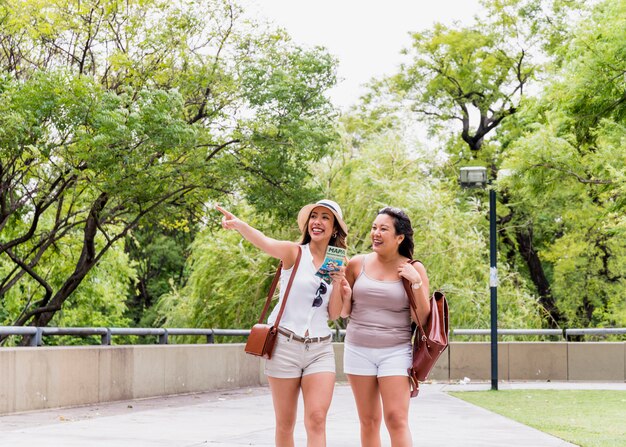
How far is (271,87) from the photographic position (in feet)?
55.4

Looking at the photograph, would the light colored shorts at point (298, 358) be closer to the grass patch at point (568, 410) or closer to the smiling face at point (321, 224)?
the smiling face at point (321, 224)

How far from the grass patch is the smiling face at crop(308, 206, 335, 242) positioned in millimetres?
4339

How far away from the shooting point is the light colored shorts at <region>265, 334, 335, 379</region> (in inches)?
219

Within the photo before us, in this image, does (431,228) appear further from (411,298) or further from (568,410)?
(411,298)

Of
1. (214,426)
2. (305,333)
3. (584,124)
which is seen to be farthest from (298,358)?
(584,124)

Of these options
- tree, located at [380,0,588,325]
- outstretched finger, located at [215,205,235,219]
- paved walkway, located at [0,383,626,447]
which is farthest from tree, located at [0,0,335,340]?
tree, located at [380,0,588,325]

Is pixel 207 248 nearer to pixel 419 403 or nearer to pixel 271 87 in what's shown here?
pixel 271 87

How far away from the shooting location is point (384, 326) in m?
5.66

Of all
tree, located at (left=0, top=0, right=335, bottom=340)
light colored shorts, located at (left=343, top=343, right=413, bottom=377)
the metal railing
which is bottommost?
A: the metal railing

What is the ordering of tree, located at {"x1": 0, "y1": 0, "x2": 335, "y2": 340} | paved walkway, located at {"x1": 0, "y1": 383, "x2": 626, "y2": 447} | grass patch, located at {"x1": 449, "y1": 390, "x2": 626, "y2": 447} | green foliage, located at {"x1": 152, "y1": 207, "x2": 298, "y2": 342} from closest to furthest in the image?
paved walkway, located at {"x1": 0, "y1": 383, "x2": 626, "y2": 447} → grass patch, located at {"x1": 449, "y1": 390, "x2": 626, "y2": 447} → tree, located at {"x1": 0, "y1": 0, "x2": 335, "y2": 340} → green foliage, located at {"x1": 152, "y1": 207, "x2": 298, "y2": 342}

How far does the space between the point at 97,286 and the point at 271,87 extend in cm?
1523

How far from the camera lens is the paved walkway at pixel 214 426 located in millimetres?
8750

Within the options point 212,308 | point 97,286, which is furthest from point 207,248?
point 97,286

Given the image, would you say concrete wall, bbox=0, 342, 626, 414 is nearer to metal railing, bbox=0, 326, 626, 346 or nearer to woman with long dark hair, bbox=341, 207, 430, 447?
metal railing, bbox=0, 326, 626, 346
